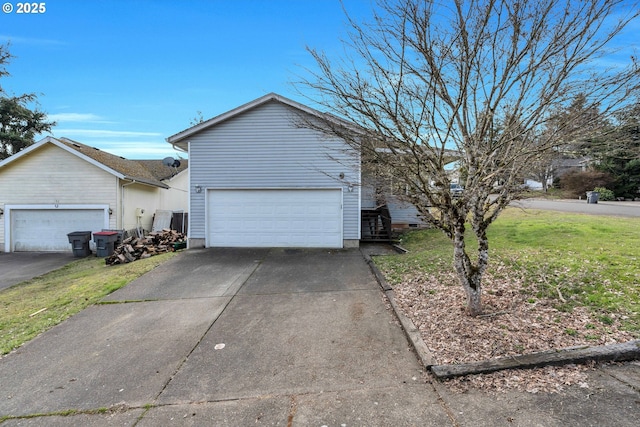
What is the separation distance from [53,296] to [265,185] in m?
6.04

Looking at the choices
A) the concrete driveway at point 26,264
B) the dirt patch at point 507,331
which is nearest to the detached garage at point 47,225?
the concrete driveway at point 26,264

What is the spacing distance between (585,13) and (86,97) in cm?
1649

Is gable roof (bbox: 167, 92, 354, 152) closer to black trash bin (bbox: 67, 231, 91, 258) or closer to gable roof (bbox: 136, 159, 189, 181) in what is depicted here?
black trash bin (bbox: 67, 231, 91, 258)

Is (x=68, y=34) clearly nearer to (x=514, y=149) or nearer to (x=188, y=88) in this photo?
(x=188, y=88)

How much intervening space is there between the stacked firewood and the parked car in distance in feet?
32.1

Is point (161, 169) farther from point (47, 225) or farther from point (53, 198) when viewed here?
point (47, 225)

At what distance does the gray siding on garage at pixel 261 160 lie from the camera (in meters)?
10.4

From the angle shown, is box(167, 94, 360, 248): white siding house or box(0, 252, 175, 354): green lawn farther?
box(167, 94, 360, 248): white siding house

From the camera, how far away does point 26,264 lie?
34.2 feet

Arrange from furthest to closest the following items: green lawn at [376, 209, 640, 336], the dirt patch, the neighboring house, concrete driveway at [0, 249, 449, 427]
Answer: the neighboring house, green lawn at [376, 209, 640, 336], the dirt patch, concrete driveway at [0, 249, 449, 427]

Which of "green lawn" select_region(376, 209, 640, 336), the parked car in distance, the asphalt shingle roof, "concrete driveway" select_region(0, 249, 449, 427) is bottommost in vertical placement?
"concrete driveway" select_region(0, 249, 449, 427)

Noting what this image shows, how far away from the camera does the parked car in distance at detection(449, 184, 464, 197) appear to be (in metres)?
4.00

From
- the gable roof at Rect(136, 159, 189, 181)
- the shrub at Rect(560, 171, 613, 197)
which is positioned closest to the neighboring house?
the gable roof at Rect(136, 159, 189, 181)

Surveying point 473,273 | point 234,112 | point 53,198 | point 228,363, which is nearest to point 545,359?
point 473,273
